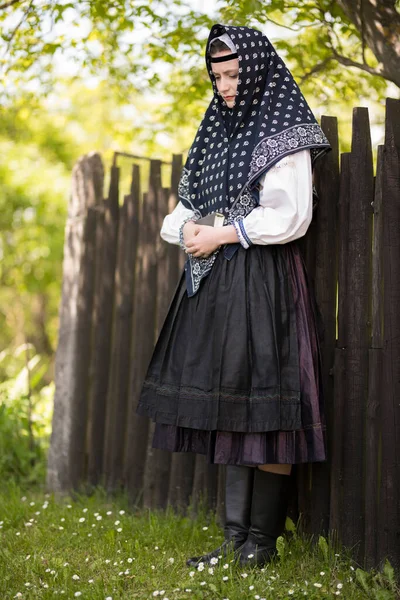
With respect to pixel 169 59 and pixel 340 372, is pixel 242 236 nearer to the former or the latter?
pixel 340 372

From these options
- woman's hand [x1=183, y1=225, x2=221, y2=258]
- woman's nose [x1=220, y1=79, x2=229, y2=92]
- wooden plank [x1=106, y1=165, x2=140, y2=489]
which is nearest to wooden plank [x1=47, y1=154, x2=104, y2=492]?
wooden plank [x1=106, y1=165, x2=140, y2=489]

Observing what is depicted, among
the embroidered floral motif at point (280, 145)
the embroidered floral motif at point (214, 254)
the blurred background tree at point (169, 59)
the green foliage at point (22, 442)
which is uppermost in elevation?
the blurred background tree at point (169, 59)

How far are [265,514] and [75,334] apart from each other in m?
1.92

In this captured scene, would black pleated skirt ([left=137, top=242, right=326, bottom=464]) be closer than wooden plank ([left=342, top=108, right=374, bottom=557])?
Yes

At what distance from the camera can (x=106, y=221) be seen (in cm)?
438

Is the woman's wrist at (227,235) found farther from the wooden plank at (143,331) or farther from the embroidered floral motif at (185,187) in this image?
the wooden plank at (143,331)

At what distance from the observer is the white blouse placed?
8.94 ft

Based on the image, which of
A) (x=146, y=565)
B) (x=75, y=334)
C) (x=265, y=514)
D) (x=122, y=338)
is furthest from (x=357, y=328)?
(x=75, y=334)

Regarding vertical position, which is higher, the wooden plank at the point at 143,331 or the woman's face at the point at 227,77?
the woman's face at the point at 227,77

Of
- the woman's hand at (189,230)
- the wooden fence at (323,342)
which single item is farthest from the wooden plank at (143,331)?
the woman's hand at (189,230)

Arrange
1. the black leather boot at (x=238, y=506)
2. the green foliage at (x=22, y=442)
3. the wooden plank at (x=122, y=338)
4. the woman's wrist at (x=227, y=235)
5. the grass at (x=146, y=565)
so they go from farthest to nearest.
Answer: the green foliage at (x=22, y=442) → the wooden plank at (x=122, y=338) → the black leather boot at (x=238, y=506) → the woman's wrist at (x=227, y=235) → the grass at (x=146, y=565)

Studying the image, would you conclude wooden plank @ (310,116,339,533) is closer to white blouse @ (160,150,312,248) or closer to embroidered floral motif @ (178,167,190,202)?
white blouse @ (160,150,312,248)

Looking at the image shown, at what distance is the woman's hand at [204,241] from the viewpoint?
9.41 ft

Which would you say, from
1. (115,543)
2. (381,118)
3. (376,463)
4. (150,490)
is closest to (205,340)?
(376,463)
